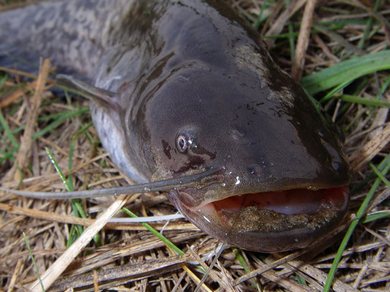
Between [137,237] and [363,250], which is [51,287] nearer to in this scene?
[137,237]

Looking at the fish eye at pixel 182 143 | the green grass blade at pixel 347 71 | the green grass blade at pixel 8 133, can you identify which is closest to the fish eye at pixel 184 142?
the fish eye at pixel 182 143

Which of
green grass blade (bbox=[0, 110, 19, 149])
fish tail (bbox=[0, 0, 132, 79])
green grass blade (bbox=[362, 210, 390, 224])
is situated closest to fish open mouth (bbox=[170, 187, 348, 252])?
green grass blade (bbox=[362, 210, 390, 224])

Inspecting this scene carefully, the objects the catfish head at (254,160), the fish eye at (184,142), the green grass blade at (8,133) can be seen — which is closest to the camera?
the catfish head at (254,160)

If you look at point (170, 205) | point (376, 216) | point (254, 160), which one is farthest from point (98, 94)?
point (376, 216)

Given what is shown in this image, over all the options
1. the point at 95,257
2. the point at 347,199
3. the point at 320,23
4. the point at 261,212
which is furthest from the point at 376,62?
the point at 95,257

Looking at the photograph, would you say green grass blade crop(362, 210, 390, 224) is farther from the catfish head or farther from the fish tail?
the fish tail

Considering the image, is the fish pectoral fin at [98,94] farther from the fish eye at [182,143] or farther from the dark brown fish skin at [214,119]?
the fish eye at [182,143]

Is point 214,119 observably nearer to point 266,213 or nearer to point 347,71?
point 266,213
